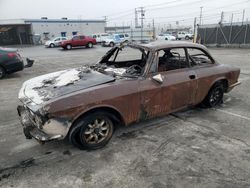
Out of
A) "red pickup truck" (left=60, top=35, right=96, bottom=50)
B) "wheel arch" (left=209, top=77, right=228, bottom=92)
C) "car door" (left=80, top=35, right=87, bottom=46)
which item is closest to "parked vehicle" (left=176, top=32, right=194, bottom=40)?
"red pickup truck" (left=60, top=35, right=96, bottom=50)

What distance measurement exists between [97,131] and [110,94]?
2.03ft

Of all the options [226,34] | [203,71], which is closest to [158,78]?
[203,71]

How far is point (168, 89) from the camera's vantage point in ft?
13.9

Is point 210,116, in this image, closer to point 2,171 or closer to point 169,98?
point 169,98

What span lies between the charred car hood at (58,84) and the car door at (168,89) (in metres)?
0.69

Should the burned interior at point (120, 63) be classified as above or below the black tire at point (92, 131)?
above

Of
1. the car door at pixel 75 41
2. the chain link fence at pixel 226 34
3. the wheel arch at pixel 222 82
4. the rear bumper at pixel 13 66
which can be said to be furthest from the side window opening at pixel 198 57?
the car door at pixel 75 41

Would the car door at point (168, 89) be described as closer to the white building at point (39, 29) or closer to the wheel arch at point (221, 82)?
the wheel arch at point (221, 82)

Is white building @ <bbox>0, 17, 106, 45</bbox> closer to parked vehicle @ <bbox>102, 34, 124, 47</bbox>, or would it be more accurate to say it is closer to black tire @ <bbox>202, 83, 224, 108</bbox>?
parked vehicle @ <bbox>102, 34, 124, 47</bbox>

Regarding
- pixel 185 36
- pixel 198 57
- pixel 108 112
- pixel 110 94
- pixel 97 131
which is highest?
pixel 198 57

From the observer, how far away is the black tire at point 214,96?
530cm

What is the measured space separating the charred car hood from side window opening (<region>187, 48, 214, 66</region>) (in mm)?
1940

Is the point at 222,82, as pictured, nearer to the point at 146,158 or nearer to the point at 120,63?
the point at 120,63

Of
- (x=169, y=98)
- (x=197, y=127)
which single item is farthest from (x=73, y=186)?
(x=197, y=127)
